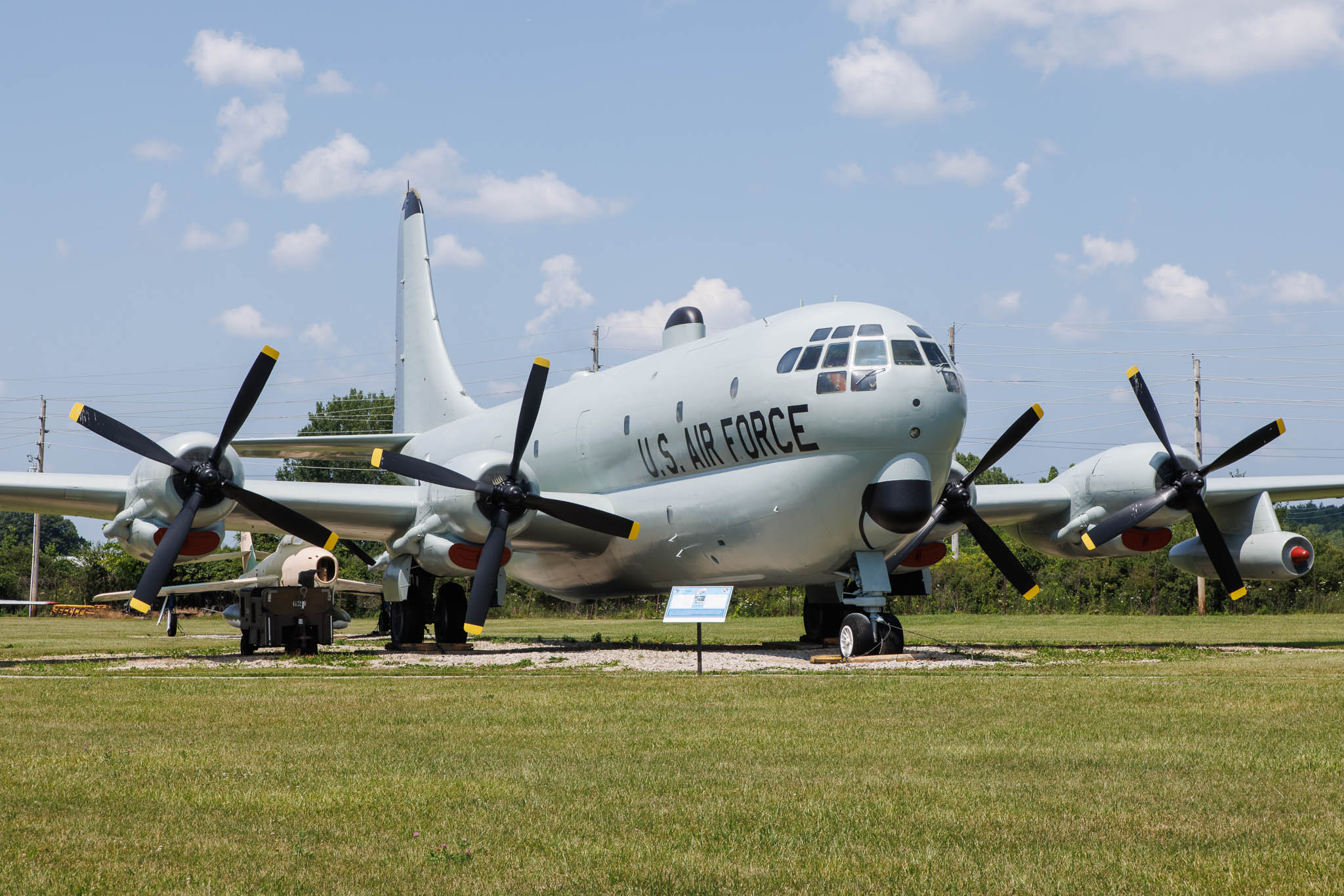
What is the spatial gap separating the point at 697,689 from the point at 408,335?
21132 mm

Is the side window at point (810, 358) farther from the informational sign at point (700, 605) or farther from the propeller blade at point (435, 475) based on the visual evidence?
the propeller blade at point (435, 475)

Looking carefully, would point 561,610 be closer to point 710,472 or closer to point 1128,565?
point 1128,565

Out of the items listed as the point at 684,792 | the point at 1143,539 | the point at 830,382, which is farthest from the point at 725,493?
the point at 684,792

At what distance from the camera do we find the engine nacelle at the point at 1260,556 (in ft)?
77.5

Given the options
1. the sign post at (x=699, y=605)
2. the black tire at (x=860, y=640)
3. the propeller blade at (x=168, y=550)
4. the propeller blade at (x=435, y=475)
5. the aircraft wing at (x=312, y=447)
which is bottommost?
the black tire at (x=860, y=640)

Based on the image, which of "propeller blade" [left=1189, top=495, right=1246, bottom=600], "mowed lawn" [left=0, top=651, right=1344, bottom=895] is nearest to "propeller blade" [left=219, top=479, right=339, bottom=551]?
"mowed lawn" [left=0, top=651, right=1344, bottom=895]

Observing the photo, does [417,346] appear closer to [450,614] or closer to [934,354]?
[450,614]

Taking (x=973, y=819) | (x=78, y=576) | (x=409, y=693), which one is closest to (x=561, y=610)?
(x=78, y=576)

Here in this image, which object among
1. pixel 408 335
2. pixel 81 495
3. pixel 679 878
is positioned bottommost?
pixel 679 878

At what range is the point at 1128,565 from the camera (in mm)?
46094

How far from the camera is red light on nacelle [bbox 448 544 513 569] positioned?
70.3ft

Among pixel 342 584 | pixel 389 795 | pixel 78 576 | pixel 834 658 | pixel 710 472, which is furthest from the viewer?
pixel 78 576

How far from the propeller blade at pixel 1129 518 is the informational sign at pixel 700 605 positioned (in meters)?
8.45

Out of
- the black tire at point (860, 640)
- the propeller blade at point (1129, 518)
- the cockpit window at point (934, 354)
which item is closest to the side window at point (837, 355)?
the cockpit window at point (934, 354)
